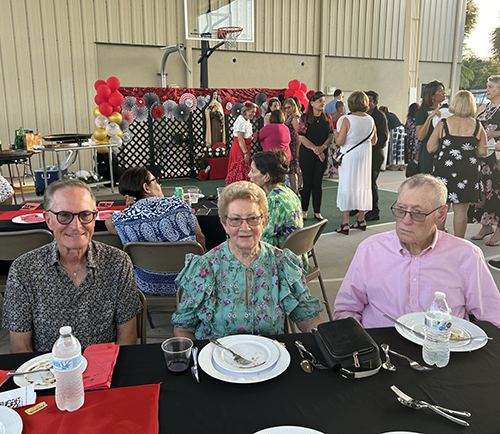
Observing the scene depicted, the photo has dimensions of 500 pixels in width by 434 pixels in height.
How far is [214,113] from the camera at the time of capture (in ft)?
31.3

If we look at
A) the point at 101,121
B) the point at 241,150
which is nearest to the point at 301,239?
the point at 241,150

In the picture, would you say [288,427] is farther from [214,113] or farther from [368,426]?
[214,113]

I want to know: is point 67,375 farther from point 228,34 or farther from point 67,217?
point 228,34

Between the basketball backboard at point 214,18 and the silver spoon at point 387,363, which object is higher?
the basketball backboard at point 214,18

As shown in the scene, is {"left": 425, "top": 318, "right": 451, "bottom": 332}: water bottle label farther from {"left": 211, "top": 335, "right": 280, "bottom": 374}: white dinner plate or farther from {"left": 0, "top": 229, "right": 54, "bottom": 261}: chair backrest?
{"left": 0, "top": 229, "right": 54, "bottom": 261}: chair backrest

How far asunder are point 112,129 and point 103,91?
2.28 ft

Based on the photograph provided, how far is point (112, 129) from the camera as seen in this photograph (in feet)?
26.8

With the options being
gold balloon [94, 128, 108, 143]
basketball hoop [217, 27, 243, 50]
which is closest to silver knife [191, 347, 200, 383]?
gold balloon [94, 128, 108, 143]

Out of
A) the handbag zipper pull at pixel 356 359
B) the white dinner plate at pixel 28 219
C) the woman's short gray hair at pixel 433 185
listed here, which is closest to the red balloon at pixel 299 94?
the white dinner plate at pixel 28 219

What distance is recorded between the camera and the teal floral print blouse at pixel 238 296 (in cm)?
Result: 172

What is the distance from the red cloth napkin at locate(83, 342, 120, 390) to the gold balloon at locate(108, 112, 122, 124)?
7.56m

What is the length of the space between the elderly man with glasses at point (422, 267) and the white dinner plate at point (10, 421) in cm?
130

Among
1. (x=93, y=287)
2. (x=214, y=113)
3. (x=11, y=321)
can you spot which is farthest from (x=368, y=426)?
(x=214, y=113)

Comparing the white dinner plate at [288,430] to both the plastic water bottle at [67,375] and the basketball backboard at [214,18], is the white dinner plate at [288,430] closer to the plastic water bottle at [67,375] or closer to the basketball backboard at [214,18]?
the plastic water bottle at [67,375]
